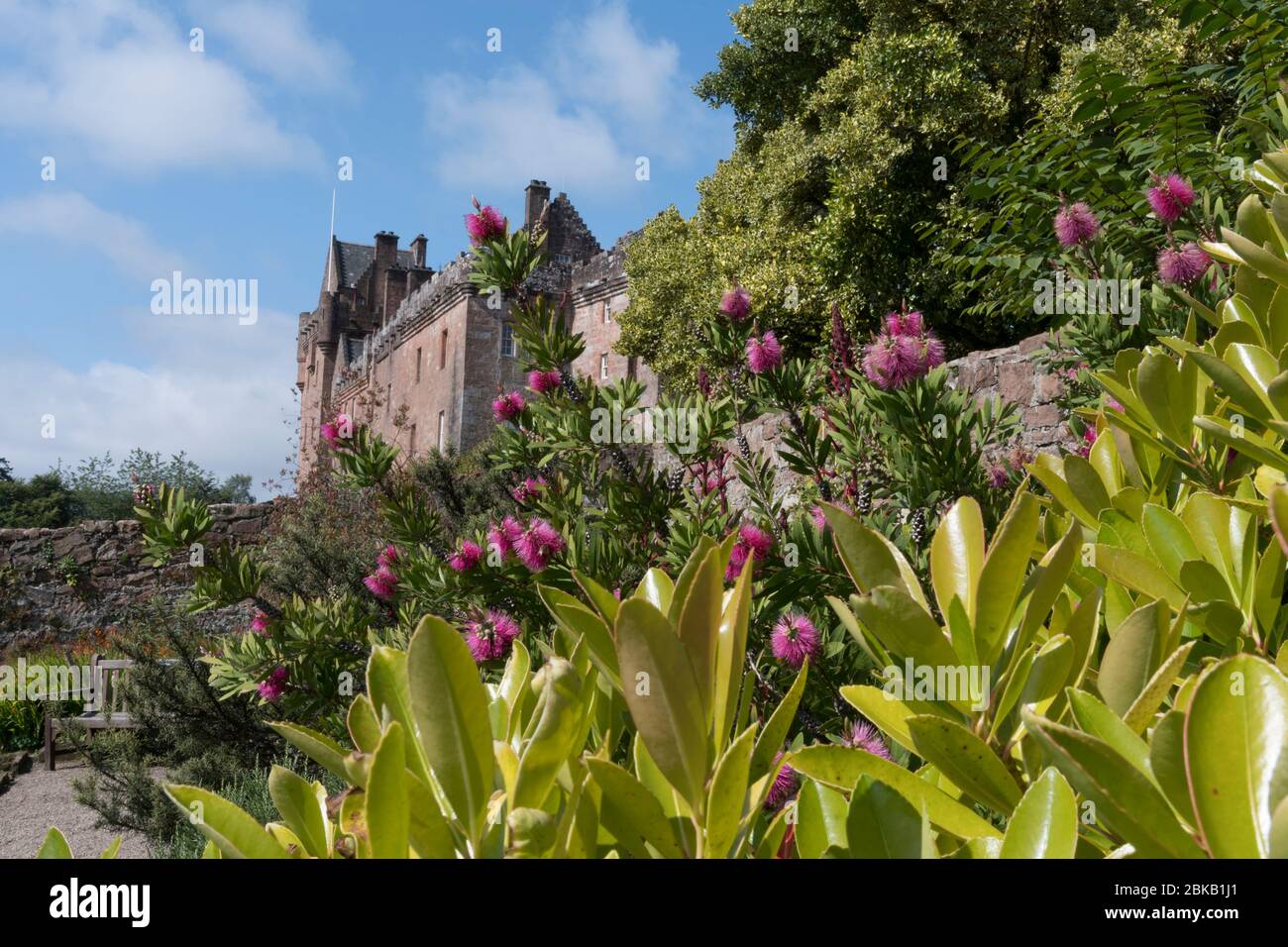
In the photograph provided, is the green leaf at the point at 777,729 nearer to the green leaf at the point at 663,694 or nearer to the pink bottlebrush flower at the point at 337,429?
the green leaf at the point at 663,694

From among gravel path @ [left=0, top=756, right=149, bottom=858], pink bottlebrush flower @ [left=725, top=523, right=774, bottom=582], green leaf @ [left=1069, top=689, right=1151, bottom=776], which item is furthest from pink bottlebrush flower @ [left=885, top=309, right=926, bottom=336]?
gravel path @ [left=0, top=756, right=149, bottom=858]

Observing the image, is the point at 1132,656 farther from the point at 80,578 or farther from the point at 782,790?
the point at 80,578

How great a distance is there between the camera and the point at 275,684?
3.30m

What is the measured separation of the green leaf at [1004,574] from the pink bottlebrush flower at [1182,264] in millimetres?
2257

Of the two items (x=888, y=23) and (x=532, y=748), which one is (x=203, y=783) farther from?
(x=888, y=23)

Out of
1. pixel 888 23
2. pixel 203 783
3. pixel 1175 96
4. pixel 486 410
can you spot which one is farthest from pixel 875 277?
pixel 486 410

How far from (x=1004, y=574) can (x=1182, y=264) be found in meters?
2.31

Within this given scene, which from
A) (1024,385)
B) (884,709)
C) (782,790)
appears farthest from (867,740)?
(1024,385)

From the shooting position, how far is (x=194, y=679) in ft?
19.9

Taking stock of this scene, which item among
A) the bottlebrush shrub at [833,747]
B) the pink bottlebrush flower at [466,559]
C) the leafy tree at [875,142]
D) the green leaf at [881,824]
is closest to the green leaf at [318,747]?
the bottlebrush shrub at [833,747]

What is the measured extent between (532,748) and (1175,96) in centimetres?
546

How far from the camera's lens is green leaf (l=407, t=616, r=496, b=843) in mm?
560

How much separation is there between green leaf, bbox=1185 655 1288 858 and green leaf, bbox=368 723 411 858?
430 mm
